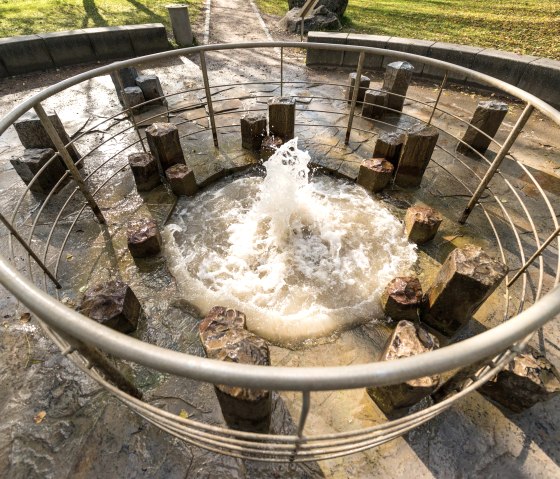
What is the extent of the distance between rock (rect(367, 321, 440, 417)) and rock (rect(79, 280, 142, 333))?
82.4 inches

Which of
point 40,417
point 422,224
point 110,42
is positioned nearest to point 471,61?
point 422,224

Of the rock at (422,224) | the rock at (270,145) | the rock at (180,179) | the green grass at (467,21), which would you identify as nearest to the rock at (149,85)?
the rock at (180,179)

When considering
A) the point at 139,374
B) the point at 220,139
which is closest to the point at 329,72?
the point at 220,139

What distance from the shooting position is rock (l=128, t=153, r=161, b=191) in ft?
13.0

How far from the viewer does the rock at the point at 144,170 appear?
3971mm

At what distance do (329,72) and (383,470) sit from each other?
7864mm

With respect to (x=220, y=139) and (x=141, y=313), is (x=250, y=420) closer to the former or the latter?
(x=141, y=313)

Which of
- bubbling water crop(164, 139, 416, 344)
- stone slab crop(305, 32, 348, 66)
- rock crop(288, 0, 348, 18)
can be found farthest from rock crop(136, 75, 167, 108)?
rock crop(288, 0, 348, 18)

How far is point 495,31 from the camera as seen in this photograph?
9.70m

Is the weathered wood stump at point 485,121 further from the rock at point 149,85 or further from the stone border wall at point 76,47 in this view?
the stone border wall at point 76,47

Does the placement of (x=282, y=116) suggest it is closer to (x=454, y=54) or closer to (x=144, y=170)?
(x=144, y=170)

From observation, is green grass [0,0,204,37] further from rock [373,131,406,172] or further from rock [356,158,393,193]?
rock [356,158,393,193]

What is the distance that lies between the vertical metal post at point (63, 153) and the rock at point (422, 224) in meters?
3.63

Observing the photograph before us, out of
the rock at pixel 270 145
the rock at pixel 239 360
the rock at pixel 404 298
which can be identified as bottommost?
the rock at pixel 404 298
